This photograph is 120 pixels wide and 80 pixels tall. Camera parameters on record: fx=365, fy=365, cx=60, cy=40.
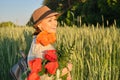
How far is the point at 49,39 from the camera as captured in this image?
8.13 ft

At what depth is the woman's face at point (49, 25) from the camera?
2484mm

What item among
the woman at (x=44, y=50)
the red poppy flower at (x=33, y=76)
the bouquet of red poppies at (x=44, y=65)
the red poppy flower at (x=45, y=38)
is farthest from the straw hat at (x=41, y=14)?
the red poppy flower at (x=33, y=76)

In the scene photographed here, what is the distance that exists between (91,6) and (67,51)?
9.91 metres

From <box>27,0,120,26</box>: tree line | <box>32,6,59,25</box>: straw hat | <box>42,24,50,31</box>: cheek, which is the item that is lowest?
<box>27,0,120,26</box>: tree line

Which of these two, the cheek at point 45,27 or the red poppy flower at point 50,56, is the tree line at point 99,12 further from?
the red poppy flower at point 50,56

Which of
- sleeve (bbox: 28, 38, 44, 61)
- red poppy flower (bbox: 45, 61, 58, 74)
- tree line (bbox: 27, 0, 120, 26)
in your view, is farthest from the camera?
tree line (bbox: 27, 0, 120, 26)

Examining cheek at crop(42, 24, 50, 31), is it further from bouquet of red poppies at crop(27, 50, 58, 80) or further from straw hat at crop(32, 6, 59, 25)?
bouquet of red poppies at crop(27, 50, 58, 80)

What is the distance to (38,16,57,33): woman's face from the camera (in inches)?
97.8

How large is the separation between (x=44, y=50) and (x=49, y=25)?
0.57 ft

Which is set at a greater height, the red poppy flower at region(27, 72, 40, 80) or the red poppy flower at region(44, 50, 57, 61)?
the red poppy flower at region(44, 50, 57, 61)

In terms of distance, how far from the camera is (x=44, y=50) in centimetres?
246

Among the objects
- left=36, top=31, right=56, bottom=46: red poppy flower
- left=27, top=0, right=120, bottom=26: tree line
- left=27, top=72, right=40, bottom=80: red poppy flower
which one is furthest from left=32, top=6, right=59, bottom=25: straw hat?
left=27, top=0, right=120, bottom=26: tree line

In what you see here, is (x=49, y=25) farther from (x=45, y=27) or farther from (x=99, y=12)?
(x=99, y=12)

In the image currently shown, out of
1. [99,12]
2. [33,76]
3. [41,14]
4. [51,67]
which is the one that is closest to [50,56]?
[51,67]
